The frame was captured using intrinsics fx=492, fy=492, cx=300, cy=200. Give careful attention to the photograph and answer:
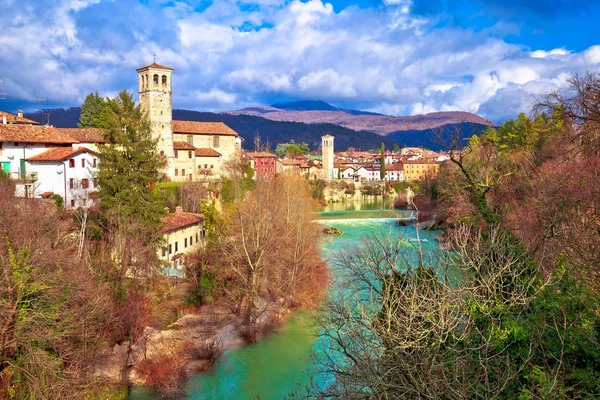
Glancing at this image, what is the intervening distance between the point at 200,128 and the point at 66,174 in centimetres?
2207

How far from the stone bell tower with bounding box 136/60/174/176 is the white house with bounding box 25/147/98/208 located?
41.1ft

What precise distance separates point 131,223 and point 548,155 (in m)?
21.2

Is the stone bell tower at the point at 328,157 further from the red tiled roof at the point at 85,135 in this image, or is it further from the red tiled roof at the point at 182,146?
the red tiled roof at the point at 85,135

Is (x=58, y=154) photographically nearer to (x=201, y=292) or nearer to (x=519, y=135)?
(x=201, y=292)

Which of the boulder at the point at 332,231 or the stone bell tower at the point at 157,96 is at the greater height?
the stone bell tower at the point at 157,96

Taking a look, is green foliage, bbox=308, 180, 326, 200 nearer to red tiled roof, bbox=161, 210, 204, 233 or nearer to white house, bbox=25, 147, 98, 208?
red tiled roof, bbox=161, 210, 204, 233

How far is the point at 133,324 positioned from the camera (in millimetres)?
15695

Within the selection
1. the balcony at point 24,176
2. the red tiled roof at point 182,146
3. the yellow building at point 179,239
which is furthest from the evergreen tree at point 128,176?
the red tiled roof at point 182,146

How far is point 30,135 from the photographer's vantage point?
25.0m

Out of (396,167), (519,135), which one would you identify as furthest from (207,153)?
(396,167)

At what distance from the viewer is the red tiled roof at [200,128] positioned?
45000 millimetres

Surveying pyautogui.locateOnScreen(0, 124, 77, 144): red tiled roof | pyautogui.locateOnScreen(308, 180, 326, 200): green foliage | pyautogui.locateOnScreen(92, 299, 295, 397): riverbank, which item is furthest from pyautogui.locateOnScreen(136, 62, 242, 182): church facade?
pyautogui.locateOnScreen(92, 299, 295, 397): riverbank

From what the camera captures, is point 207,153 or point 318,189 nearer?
point 207,153

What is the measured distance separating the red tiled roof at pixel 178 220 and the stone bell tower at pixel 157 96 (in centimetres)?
1348
